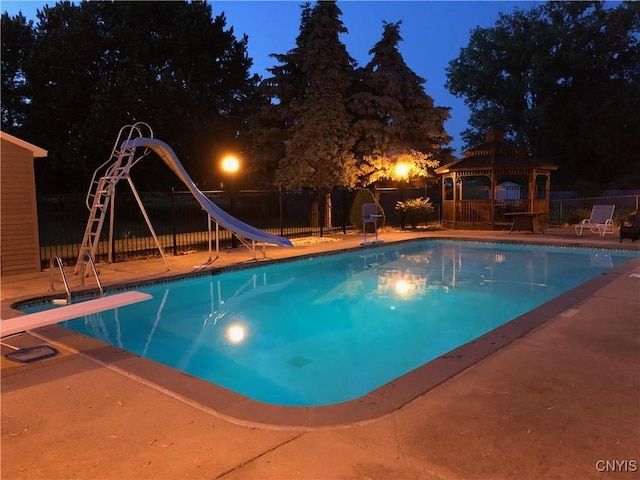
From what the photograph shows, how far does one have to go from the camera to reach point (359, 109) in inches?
731

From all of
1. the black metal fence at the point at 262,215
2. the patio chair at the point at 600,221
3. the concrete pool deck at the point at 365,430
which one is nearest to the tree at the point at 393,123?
the black metal fence at the point at 262,215

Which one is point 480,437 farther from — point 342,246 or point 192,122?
point 192,122

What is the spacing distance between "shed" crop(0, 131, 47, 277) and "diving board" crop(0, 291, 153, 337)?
522cm

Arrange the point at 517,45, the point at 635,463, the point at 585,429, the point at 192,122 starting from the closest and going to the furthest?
1. the point at 635,463
2. the point at 585,429
3. the point at 192,122
4. the point at 517,45

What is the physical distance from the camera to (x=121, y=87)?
21.1m

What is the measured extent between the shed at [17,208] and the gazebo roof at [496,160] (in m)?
14.2

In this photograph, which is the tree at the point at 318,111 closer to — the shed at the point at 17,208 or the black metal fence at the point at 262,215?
the black metal fence at the point at 262,215

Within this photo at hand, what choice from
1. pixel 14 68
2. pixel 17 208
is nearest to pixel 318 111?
pixel 17 208

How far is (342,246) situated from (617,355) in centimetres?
964

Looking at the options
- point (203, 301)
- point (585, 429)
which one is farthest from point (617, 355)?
point (203, 301)

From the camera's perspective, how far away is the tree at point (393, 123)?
18594mm

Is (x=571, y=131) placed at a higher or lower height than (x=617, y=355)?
higher

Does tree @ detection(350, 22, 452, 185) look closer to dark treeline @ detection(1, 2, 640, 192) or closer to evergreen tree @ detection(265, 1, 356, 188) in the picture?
dark treeline @ detection(1, 2, 640, 192)

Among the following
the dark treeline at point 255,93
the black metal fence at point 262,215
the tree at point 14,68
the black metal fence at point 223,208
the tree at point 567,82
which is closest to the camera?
the black metal fence at point 223,208
